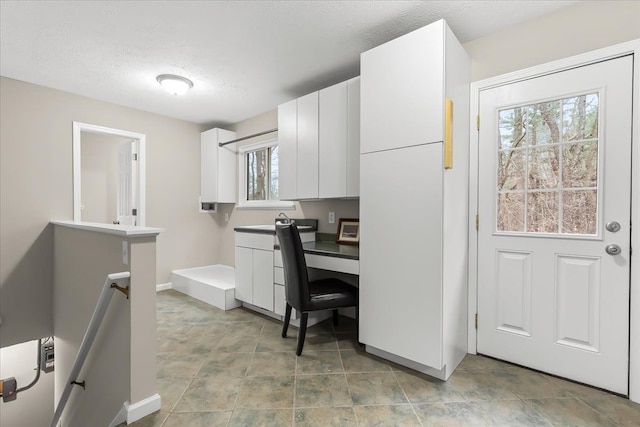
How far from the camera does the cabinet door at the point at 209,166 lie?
4.36m

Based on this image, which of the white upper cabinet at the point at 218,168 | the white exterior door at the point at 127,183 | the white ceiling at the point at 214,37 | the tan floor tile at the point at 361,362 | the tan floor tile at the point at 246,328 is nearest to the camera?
the white ceiling at the point at 214,37

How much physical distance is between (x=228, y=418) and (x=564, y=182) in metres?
2.55

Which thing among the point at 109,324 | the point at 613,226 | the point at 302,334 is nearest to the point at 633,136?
the point at 613,226

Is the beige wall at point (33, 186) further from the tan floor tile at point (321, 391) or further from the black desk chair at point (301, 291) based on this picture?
the tan floor tile at point (321, 391)

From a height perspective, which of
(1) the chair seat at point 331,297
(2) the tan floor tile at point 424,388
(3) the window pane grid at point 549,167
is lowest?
(2) the tan floor tile at point 424,388

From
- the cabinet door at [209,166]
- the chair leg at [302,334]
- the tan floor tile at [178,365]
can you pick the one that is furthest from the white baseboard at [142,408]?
the cabinet door at [209,166]

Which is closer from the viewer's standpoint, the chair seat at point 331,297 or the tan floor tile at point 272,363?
the tan floor tile at point 272,363

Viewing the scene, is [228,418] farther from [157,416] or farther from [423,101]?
[423,101]

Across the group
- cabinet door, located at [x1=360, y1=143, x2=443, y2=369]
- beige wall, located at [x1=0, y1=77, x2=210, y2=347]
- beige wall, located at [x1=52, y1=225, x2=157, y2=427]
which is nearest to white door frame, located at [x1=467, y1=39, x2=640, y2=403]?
cabinet door, located at [x1=360, y1=143, x2=443, y2=369]

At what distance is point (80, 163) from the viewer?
3768 mm

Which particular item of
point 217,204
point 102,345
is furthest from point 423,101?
point 217,204

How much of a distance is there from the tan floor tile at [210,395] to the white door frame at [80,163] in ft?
9.07

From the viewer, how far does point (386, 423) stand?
5.04 ft

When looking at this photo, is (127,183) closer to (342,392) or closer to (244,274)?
(244,274)
